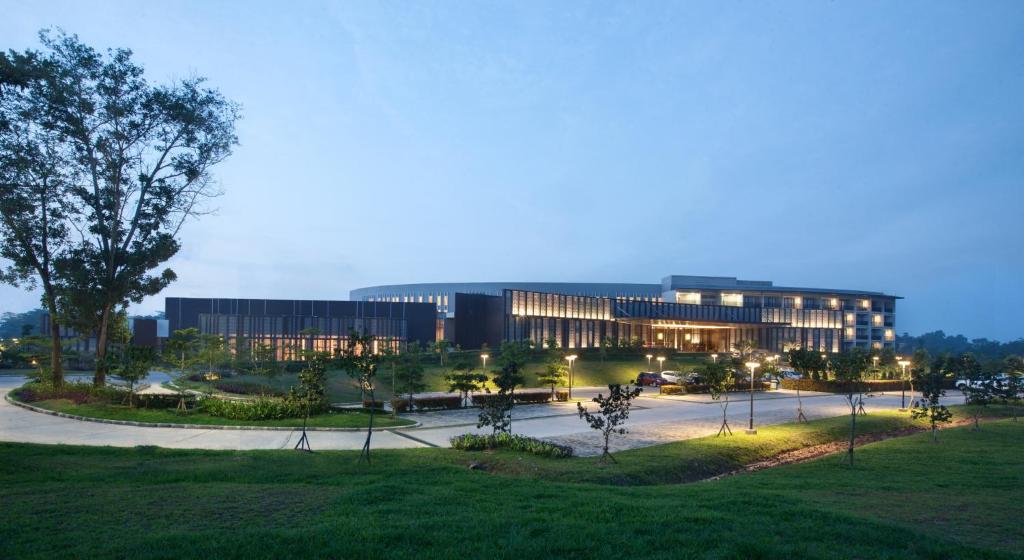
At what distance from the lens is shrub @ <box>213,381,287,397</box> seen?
96.7ft

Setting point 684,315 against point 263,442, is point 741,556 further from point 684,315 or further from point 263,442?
point 684,315

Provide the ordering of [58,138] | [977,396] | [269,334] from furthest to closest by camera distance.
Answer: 1. [269,334]
2. [977,396]
3. [58,138]

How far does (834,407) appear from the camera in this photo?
3275cm

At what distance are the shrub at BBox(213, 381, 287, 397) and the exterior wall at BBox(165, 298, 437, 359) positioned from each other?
1686 cm

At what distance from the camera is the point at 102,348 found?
26.5 m

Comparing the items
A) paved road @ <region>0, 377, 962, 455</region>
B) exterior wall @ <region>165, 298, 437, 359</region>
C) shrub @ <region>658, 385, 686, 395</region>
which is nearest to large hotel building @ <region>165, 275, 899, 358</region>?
exterior wall @ <region>165, 298, 437, 359</region>

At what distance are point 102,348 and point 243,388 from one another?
22.5 feet

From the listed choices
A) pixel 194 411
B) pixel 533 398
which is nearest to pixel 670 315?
pixel 533 398

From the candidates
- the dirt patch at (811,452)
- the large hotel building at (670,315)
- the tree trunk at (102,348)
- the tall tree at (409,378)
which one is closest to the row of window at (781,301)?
the large hotel building at (670,315)

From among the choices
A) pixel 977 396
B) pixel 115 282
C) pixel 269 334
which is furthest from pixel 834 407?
pixel 269 334

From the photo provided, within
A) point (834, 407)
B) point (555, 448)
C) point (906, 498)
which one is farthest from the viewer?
point (834, 407)

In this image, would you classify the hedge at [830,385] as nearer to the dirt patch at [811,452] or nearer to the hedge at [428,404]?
the dirt patch at [811,452]

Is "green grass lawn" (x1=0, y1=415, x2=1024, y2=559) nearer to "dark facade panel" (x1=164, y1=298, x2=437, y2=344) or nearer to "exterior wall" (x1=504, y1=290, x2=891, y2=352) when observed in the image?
"dark facade panel" (x1=164, y1=298, x2=437, y2=344)

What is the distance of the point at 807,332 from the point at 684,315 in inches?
1015
